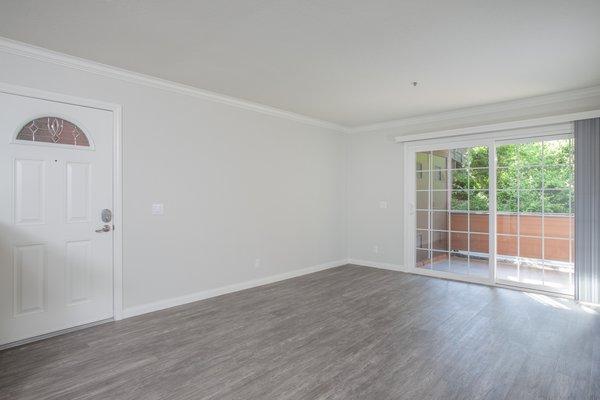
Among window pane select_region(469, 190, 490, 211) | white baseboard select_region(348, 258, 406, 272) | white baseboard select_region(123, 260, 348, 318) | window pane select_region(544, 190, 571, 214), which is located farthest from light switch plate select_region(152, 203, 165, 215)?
window pane select_region(544, 190, 571, 214)

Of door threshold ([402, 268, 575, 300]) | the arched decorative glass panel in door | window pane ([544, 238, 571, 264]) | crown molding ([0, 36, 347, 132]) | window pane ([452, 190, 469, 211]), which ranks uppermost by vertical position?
crown molding ([0, 36, 347, 132])

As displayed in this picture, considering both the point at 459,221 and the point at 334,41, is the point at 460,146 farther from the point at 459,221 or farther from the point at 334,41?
the point at 334,41

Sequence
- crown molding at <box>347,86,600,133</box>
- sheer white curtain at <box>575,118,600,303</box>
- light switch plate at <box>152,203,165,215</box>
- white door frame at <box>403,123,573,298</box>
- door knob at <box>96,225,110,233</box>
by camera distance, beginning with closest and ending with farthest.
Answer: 1. door knob at <box>96,225,110,233</box>
2. light switch plate at <box>152,203,165,215</box>
3. sheer white curtain at <box>575,118,600,303</box>
4. crown molding at <box>347,86,600,133</box>
5. white door frame at <box>403,123,573,298</box>

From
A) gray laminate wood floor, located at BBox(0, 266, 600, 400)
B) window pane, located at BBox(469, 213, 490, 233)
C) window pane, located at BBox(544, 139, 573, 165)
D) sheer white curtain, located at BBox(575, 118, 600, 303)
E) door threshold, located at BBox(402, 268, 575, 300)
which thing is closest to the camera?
gray laminate wood floor, located at BBox(0, 266, 600, 400)

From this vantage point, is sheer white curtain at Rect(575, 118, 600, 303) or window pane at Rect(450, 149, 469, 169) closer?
sheer white curtain at Rect(575, 118, 600, 303)

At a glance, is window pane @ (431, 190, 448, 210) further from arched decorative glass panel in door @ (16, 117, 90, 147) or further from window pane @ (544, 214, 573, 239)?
arched decorative glass panel in door @ (16, 117, 90, 147)

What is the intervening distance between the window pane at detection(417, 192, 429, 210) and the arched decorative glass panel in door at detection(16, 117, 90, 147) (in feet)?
15.5

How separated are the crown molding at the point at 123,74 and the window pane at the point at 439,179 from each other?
245cm

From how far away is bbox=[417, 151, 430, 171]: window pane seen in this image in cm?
555

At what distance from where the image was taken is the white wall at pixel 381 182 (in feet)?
17.5

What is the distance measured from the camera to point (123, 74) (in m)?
3.57

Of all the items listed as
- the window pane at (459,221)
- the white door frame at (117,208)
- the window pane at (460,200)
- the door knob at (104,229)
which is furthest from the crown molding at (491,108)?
the door knob at (104,229)

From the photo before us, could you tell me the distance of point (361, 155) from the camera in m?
6.32

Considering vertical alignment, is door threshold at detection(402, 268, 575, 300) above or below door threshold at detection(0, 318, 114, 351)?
above
